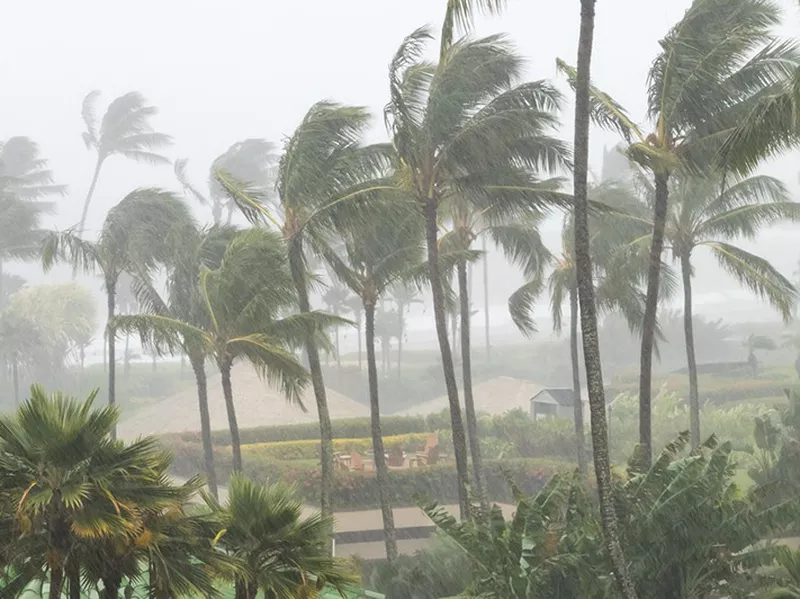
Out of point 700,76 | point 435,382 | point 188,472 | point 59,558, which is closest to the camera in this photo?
point 59,558

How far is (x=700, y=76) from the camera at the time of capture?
1467 centimetres

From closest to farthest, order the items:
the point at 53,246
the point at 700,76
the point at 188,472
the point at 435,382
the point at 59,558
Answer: the point at 59,558
the point at 700,76
the point at 53,246
the point at 188,472
the point at 435,382

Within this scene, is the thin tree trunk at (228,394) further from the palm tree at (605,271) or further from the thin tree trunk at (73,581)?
the thin tree trunk at (73,581)

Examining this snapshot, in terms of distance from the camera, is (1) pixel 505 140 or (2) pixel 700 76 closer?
(2) pixel 700 76

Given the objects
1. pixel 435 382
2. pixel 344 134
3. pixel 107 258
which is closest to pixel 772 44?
pixel 344 134

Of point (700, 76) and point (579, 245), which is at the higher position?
point (700, 76)

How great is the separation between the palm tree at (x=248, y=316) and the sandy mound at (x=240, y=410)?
28.0 meters

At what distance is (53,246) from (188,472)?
35.2 feet

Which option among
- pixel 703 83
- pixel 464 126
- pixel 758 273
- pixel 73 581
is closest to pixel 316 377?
pixel 464 126

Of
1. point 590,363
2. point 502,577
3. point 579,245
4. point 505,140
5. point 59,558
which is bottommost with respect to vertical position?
point 502,577

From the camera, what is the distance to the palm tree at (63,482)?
320 inches

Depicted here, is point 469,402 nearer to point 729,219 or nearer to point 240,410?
point 729,219

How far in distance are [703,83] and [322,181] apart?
714 cm

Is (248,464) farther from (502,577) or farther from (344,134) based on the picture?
(502,577)
